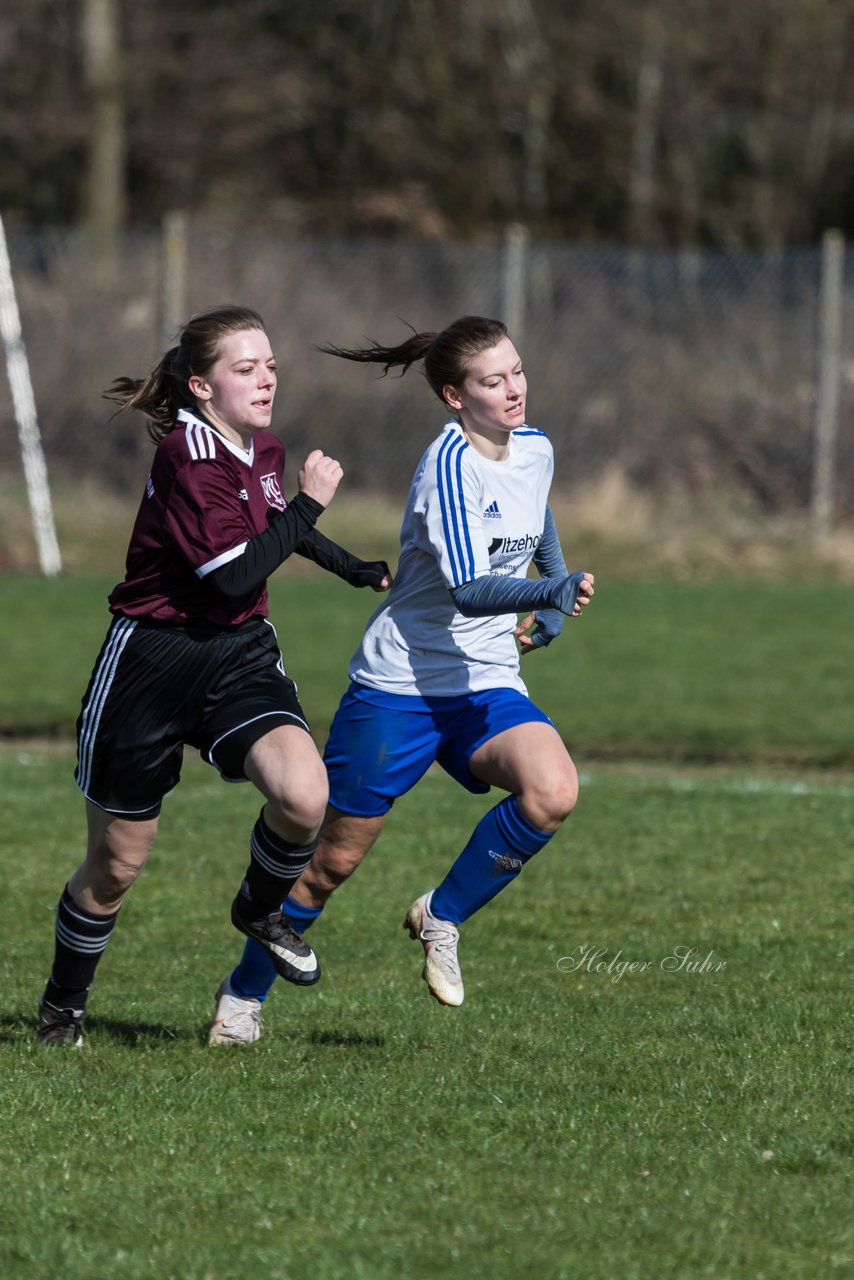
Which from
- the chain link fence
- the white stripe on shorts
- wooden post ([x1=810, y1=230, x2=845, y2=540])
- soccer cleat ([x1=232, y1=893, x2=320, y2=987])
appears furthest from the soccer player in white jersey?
wooden post ([x1=810, y1=230, x2=845, y2=540])

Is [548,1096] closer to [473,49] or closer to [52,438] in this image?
[52,438]

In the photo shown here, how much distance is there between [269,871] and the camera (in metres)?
4.62

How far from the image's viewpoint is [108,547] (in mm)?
16266

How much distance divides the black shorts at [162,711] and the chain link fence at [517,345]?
1229cm

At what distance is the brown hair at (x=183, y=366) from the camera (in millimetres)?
4688

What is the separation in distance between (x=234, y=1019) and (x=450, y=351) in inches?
70.9

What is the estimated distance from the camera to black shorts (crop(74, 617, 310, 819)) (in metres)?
4.61

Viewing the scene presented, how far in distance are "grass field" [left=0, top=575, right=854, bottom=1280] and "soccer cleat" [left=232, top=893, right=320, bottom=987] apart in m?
0.21

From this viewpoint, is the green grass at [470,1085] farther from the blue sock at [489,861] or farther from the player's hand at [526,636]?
the player's hand at [526,636]

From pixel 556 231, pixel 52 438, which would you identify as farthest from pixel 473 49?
pixel 52 438

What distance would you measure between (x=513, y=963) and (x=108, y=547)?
36.5 ft

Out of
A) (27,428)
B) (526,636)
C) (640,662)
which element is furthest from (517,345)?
(526,636)

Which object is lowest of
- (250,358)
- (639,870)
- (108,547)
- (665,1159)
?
(108,547)

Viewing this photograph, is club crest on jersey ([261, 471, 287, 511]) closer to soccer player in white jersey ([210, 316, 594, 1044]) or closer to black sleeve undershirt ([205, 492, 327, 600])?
black sleeve undershirt ([205, 492, 327, 600])
